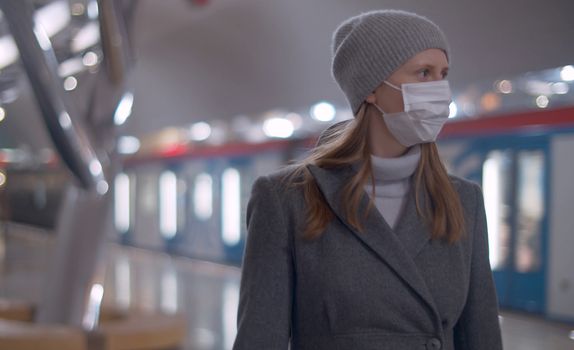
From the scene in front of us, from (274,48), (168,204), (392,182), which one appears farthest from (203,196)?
(392,182)

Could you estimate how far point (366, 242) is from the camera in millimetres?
1702

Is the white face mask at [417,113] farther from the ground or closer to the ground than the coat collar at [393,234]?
farther from the ground

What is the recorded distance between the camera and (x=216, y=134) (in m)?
17.0

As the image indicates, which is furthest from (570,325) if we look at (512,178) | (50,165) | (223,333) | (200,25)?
(50,165)

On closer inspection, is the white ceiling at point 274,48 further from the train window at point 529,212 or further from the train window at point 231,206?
the train window at point 529,212

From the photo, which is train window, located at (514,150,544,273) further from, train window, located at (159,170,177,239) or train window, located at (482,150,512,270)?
train window, located at (159,170,177,239)

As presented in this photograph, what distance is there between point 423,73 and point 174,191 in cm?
1745

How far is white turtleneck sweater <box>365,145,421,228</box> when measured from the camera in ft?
5.79

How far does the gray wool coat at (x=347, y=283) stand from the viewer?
1.68 metres

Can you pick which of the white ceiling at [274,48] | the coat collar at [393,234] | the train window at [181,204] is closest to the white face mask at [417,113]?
the coat collar at [393,234]

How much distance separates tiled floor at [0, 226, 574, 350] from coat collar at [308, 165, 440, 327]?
20.6 feet

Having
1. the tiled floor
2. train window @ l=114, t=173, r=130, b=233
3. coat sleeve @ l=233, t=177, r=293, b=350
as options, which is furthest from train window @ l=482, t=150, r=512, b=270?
train window @ l=114, t=173, r=130, b=233

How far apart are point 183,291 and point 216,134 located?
4.96 m

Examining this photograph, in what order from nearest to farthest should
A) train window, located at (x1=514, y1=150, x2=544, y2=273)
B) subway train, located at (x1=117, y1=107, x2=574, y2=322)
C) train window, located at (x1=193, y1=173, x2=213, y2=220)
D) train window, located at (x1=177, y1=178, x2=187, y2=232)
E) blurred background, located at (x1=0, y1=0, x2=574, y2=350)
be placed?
1. blurred background, located at (x1=0, y1=0, x2=574, y2=350)
2. subway train, located at (x1=117, y1=107, x2=574, y2=322)
3. train window, located at (x1=514, y1=150, x2=544, y2=273)
4. train window, located at (x1=193, y1=173, x2=213, y2=220)
5. train window, located at (x1=177, y1=178, x2=187, y2=232)
